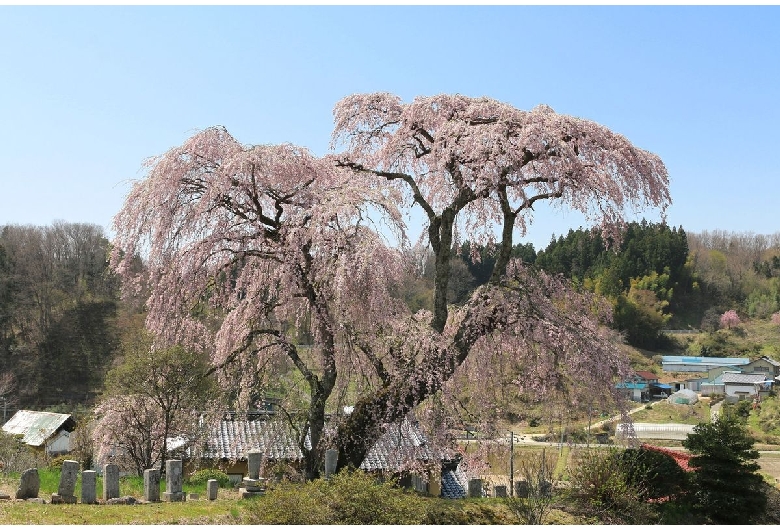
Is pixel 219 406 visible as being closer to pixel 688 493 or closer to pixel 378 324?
pixel 378 324

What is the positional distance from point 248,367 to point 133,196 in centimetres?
342

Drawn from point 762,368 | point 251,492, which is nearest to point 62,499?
point 251,492

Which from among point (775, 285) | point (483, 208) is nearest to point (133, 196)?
point (483, 208)

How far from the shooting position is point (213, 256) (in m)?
11.5

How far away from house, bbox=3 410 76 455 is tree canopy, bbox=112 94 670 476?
64.1ft

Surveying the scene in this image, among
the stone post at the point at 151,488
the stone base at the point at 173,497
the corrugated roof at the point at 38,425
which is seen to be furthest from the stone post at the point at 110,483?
the corrugated roof at the point at 38,425

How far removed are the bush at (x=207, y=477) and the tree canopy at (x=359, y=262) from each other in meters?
6.12

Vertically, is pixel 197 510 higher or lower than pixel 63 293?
lower

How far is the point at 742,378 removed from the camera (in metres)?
56.3

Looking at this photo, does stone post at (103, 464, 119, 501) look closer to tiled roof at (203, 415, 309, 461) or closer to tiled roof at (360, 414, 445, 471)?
tiled roof at (203, 415, 309, 461)

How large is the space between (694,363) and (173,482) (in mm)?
64382

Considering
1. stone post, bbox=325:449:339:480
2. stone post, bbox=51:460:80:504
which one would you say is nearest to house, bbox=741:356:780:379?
stone post, bbox=325:449:339:480

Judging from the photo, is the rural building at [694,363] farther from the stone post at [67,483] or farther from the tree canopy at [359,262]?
the stone post at [67,483]

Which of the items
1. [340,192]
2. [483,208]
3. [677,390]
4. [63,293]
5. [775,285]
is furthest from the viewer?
[775,285]
